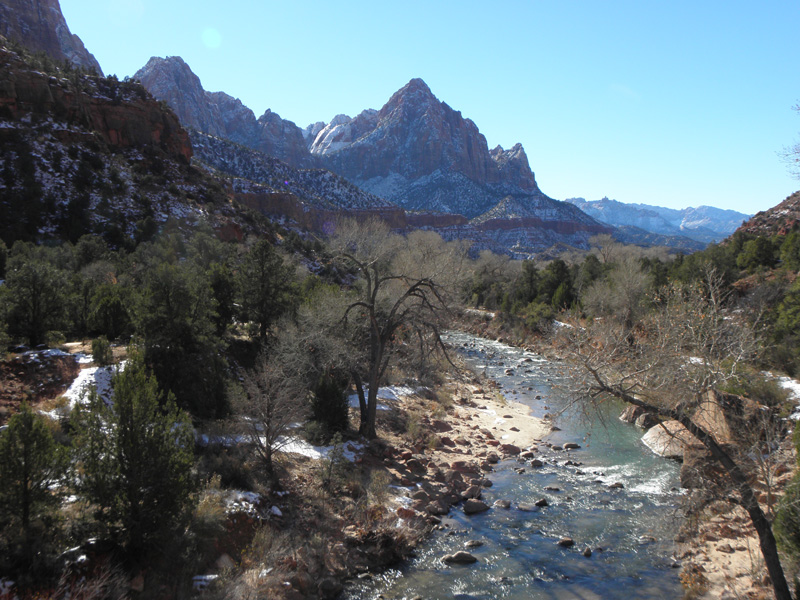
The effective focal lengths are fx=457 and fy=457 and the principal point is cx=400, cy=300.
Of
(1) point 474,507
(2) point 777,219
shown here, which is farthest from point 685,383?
(2) point 777,219

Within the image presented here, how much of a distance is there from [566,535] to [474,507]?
92.7 inches

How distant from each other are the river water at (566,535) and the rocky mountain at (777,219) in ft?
123

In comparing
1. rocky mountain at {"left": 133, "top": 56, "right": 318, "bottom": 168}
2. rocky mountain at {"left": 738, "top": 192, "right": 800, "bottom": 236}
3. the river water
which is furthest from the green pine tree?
rocky mountain at {"left": 133, "top": 56, "right": 318, "bottom": 168}

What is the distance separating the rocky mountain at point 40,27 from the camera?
82.6 meters

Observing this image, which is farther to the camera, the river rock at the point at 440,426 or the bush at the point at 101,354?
the river rock at the point at 440,426

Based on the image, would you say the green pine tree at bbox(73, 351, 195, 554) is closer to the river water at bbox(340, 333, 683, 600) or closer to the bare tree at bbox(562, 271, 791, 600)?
the river water at bbox(340, 333, 683, 600)

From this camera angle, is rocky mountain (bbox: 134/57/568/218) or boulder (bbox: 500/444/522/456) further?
rocky mountain (bbox: 134/57/568/218)

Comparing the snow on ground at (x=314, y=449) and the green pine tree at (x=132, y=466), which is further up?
the green pine tree at (x=132, y=466)

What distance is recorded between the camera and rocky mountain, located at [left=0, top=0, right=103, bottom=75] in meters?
82.6

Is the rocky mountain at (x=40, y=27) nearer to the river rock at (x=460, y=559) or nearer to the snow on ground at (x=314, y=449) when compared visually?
the snow on ground at (x=314, y=449)

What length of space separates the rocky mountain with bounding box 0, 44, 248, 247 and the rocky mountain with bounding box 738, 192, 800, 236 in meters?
50.2

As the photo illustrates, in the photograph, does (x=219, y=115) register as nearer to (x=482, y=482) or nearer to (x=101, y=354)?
(x=101, y=354)

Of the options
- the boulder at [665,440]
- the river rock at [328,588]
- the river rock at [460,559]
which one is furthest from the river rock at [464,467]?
the river rock at [328,588]

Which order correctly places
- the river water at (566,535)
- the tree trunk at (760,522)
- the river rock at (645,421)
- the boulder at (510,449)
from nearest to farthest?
the tree trunk at (760,522) → the river water at (566,535) → the boulder at (510,449) → the river rock at (645,421)
